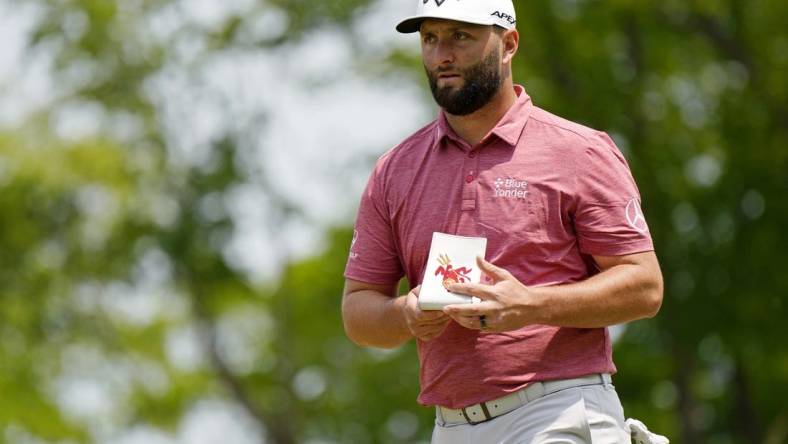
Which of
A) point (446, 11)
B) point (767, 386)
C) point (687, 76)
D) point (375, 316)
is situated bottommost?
point (767, 386)

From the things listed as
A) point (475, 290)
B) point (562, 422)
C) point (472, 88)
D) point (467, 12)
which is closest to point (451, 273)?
point (475, 290)

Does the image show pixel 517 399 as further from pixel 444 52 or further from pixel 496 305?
pixel 444 52

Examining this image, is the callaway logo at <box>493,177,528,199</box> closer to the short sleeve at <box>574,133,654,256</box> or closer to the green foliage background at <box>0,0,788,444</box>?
the short sleeve at <box>574,133,654,256</box>

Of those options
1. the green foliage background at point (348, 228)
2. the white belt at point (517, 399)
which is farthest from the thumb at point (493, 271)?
the green foliage background at point (348, 228)

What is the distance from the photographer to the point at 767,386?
2905cm

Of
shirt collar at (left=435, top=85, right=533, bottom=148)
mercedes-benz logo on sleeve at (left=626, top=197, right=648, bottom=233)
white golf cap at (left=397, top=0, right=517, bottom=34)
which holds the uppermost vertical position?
white golf cap at (left=397, top=0, right=517, bottom=34)

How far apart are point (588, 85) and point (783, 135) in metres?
3.02

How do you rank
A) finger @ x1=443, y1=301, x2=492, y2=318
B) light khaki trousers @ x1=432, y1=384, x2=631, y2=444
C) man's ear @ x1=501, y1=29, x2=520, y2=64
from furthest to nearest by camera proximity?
man's ear @ x1=501, y1=29, x2=520, y2=64, light khaki trousers @ x1=432, y1=384, x2=631, y2=444, finger @ x1=443, y1=301, x2=492, y2=318

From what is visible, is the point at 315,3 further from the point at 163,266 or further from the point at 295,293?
the point at 295,293

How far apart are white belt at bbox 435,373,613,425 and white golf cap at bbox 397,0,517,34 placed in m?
1.21

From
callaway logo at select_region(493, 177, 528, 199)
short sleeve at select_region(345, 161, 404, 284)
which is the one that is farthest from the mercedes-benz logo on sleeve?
short sleeve at select_region(345, 161, 404, 284)

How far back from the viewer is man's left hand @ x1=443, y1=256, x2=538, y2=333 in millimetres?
4965

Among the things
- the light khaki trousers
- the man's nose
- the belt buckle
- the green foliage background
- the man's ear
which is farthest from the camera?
the green foliage background

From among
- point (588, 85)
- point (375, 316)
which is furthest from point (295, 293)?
point (375, 316)
